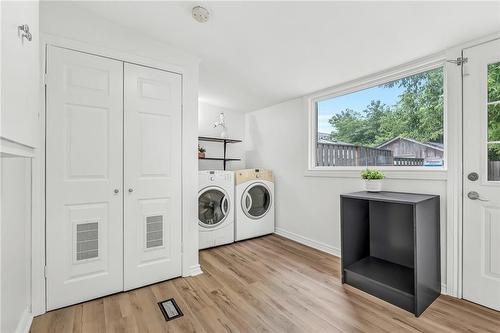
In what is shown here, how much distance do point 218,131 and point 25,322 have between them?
3171mm

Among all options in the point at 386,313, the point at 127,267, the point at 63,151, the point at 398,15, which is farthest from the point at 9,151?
the point at 386,313

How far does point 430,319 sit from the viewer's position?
166cm

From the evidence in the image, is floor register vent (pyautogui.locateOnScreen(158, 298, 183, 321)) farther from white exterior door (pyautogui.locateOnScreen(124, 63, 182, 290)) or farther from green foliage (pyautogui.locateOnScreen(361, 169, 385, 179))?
green foliage (pyautogui.locateOnScreen(361, 169, 385, 179))

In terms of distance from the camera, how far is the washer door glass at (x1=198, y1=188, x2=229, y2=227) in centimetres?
303

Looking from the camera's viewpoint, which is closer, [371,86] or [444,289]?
[444,289]

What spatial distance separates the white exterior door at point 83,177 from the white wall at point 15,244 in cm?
14

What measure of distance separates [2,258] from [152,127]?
1.31 m

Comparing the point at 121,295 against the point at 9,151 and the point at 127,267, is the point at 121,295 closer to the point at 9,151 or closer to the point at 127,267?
the point at 127,267

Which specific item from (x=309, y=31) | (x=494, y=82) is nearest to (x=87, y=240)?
(x=309, y=31)

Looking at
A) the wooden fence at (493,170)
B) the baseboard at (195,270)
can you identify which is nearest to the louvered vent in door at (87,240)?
the baseboard at (195,270)

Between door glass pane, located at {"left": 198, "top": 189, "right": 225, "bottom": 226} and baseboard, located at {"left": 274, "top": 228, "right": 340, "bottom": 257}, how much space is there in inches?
41.3

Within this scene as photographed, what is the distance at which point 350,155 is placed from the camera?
289cm

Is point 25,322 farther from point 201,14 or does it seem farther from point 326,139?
point 326,139

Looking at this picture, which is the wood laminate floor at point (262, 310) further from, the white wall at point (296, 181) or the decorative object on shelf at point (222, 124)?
the decorative object on shelf at point (222, 124)
